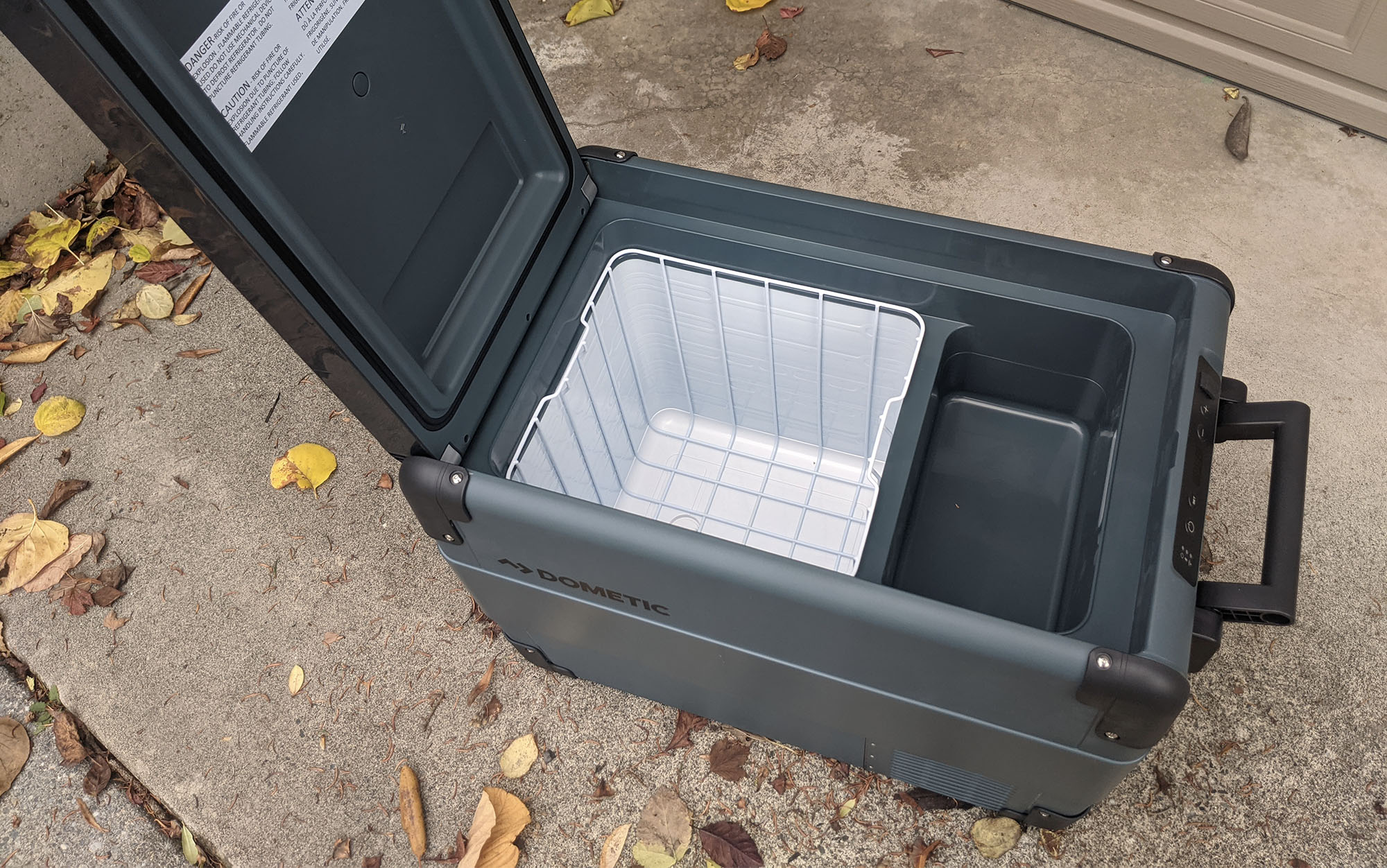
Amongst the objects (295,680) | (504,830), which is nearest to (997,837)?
(504,830)

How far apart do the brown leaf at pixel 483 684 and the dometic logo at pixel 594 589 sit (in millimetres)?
525

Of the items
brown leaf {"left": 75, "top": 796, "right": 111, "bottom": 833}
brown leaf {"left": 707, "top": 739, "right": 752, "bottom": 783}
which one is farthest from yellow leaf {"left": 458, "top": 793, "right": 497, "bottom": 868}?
brown leaf {"left": 75, "top": 796, "right": 111, "bottom": 833}

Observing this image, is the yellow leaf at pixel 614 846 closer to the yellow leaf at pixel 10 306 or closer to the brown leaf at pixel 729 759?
the brown leaf at pixel 729 759

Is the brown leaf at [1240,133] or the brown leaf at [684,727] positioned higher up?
the brown leaf at [684,727]

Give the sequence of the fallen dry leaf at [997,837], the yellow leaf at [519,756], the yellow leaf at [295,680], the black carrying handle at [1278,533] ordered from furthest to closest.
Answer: the yellow leaf at [295,680] < the yellow leaf at [519,756] < the fallen dry leaf at [997,837] < the black carrying handle at [1278,533]

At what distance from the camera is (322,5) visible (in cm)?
82

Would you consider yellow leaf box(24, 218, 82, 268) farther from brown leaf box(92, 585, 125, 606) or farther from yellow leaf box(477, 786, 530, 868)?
yellow leaf box(477, 786, 530, 868)

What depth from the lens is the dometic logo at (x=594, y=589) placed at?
1052 millimetres

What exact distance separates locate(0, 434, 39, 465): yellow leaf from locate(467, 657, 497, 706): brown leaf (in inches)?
43.4

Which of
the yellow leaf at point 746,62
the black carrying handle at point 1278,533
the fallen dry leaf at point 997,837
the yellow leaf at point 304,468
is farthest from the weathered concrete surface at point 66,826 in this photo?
the yellow leaf at point 746,62

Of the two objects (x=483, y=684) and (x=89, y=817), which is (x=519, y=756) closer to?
(x=483, y=684)

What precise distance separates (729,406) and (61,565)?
130cm

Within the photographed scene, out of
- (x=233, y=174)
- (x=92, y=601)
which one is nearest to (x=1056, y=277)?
(x=233, y=174)

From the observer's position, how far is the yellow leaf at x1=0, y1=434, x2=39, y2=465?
1.84m
